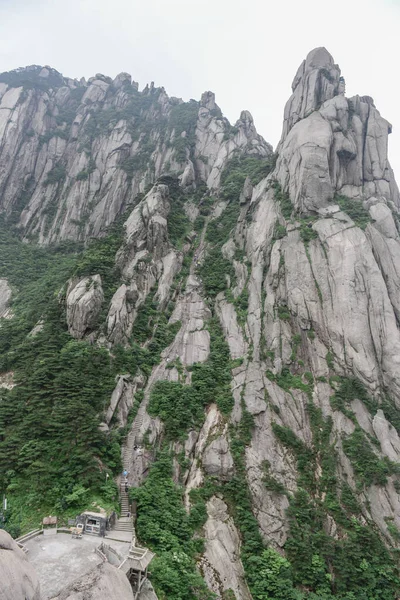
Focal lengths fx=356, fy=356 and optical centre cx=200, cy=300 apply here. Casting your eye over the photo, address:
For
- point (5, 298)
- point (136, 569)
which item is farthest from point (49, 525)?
point (5, 298)

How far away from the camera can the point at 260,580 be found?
20.8 meters

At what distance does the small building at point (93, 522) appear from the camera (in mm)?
18578

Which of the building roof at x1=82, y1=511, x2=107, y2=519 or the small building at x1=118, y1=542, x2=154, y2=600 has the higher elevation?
the building roof at x1=82, y1=511, x2=107, y2=519

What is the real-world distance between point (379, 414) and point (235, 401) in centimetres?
1146

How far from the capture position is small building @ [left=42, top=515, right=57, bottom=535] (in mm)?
18000

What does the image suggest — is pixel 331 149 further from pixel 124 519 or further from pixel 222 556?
pixel 124 519

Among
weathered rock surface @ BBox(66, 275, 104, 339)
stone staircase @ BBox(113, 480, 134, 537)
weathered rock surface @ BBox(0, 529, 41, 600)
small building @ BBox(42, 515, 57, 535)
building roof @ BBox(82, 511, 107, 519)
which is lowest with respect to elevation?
stone staircase @ BBox(113, 480, 134, 537)

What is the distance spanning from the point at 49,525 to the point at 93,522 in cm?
223

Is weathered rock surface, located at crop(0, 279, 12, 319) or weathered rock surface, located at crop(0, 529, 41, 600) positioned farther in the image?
weathered rock surface, located at crop(0, 279, 12, 319)

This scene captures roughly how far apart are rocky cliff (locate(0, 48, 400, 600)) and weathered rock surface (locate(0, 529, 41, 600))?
10094mm

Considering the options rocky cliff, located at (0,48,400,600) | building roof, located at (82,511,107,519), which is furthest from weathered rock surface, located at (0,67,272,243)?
building roof, located at (82,511,107,519)

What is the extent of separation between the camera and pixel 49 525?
1853 centimetres

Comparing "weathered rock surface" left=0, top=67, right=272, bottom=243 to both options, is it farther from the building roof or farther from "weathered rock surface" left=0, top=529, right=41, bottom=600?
"weathered rock surface" left=0, top=529, right=41, bottom=600

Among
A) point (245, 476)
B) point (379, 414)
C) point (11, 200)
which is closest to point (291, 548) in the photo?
point (245, 476)
